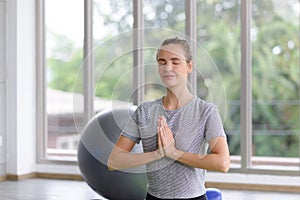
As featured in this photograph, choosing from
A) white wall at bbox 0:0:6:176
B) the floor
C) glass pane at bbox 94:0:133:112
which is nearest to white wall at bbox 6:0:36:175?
white wall at bbox 0:0:6:176

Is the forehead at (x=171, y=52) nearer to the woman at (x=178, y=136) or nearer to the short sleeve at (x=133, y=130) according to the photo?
the woman at (x=178, y=136)

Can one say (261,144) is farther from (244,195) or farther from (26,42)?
(26,42)

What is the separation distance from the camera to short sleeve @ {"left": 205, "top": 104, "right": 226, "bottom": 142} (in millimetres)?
1646

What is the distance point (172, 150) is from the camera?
1.62 meters

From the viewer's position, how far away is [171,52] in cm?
163

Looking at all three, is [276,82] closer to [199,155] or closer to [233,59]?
[233,59]

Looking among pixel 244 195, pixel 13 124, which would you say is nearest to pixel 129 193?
pixel 244 195

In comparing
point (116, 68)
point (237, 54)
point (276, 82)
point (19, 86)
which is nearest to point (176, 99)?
point (116, 68)

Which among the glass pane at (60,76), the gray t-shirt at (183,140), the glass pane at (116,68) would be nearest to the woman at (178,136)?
the gray t-shirt at (183,140)

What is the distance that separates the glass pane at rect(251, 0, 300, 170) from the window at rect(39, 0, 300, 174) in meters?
0.01

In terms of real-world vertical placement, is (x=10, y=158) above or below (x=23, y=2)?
below

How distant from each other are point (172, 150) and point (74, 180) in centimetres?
418

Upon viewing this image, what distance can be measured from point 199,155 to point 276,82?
4716mm

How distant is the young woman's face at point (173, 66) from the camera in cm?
162
